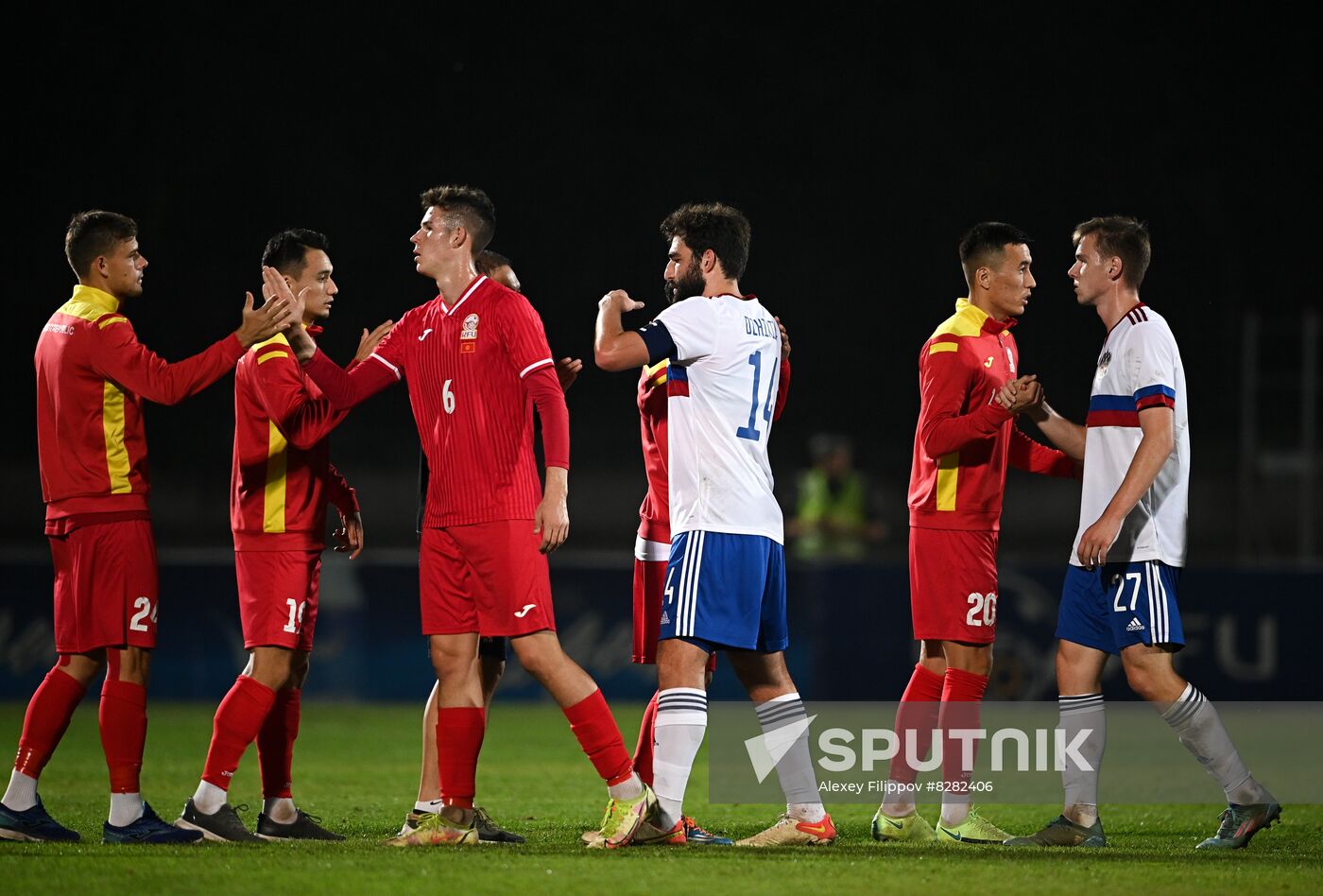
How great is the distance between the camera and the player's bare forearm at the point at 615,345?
211 inches

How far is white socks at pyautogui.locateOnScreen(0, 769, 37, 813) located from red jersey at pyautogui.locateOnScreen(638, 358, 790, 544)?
250 centimetres

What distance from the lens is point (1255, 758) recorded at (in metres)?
9.69

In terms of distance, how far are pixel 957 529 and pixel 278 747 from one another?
9.20 feet

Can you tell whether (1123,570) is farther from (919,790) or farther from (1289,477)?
(1289,477)

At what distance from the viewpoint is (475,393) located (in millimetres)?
5695

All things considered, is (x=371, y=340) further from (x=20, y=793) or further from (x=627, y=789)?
(x=20, y=793)

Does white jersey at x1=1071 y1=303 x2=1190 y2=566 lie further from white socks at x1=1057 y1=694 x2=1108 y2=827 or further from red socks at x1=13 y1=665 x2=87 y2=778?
red socks at x1=13 y1=665 x2=87 y2=778

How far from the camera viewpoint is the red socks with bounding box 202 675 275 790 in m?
5.76

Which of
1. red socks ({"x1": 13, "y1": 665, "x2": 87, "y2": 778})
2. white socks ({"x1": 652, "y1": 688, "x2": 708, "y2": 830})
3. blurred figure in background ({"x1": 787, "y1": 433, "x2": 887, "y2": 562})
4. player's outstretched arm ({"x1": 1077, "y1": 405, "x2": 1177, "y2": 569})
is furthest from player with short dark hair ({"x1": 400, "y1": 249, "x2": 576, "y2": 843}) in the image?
blurred figure in background ({"x1": 787, "y1": 433, "x2": 887, "y2": 562})

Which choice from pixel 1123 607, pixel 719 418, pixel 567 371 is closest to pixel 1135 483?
pixel 1123 607

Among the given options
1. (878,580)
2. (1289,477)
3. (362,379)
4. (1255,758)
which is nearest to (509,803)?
(362,379)

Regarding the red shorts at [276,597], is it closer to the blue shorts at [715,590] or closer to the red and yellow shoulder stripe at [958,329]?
the blue shorts at [715,590]

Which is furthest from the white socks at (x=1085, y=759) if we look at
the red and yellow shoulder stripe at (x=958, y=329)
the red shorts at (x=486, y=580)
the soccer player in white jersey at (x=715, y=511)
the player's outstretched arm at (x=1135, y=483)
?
the red shorts at (x=486, y=580)

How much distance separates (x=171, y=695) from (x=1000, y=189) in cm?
1543
